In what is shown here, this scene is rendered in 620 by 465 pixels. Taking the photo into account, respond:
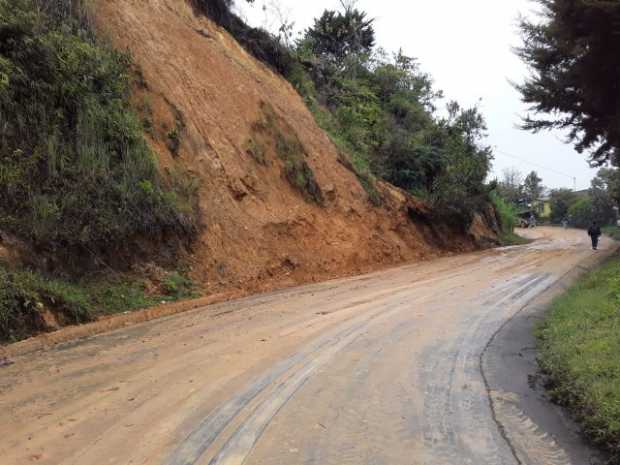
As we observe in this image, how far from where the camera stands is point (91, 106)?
41.7ft

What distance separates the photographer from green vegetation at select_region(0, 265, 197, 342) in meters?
8.48

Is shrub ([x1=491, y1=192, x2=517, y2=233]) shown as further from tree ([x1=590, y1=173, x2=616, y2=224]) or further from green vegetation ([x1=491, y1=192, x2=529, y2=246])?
tree ([x1=590, y1=173, x2=616, y2=224])

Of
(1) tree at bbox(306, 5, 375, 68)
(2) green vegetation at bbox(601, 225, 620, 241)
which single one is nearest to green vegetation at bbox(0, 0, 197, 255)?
(1) tree at bbox(306, 5, 375, 68)

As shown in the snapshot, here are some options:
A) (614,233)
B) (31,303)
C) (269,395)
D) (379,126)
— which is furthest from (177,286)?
(614,233)

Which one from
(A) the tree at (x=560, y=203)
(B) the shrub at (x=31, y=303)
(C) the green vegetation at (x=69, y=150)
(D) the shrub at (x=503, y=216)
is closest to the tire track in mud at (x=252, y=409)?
(B) the shrub at (x=31, y=303)

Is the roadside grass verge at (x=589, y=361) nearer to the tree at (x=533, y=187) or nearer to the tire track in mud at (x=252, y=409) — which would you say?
the tire track in mud at (x=252, y=409)

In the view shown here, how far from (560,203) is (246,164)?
8484 cm

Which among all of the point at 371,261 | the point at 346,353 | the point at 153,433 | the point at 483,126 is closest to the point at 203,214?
the point at 371,261

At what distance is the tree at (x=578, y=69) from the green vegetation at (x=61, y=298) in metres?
13.8

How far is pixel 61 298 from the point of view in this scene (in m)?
9.44

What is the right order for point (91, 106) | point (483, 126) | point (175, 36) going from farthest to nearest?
1. point (483, 126)
2. point (175, 36)
3. point (91, 106)

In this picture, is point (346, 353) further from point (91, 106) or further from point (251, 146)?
point (251, 146)

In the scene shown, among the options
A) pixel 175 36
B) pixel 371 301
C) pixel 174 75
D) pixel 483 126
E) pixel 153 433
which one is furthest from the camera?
pixel 483 126

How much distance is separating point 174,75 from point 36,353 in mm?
12305
